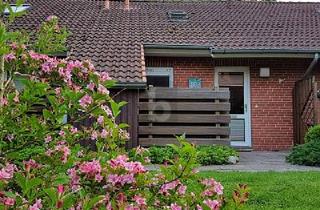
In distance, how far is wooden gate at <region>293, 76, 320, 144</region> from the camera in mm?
12438

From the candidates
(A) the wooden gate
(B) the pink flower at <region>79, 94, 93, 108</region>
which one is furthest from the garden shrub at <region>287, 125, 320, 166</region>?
(B) the pink flower at <region>79, 94, 93, 108</region>

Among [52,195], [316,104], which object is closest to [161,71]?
[316,104]

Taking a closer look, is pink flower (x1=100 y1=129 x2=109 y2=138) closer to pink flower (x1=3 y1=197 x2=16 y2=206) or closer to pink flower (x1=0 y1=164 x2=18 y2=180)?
pink flower (x1=0 y1=164 x2=18 y2=180)

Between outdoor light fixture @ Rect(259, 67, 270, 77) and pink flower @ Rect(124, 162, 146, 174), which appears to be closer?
pink flower @ Rect(124, 162, 146, 174)

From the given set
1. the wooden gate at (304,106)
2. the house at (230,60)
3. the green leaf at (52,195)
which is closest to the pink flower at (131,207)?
the green leaf at (52,195)

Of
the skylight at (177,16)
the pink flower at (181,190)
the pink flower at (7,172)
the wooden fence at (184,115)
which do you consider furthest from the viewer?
the skylight at (177,16)

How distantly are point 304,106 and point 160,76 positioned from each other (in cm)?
435

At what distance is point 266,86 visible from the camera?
14.3 metres

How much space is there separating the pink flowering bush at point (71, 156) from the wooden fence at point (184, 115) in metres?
8.66

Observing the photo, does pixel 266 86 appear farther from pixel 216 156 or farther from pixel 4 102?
pixel 4 102

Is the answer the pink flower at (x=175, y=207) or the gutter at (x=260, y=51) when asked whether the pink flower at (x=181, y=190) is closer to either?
the pink flower at (x=175, y=207)

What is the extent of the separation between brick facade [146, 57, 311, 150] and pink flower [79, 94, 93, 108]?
12.1m

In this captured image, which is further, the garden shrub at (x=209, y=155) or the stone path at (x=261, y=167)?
the garden shrub at (x=209, y=155)

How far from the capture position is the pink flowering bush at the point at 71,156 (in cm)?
186
